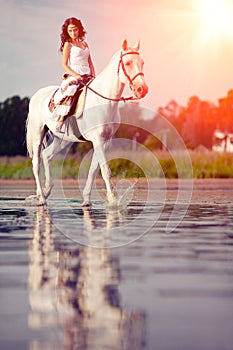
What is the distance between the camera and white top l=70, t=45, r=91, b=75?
15.0 m

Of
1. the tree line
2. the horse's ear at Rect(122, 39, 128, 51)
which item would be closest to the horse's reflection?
the horse's ear at Rect(122, 39, 128, 51)

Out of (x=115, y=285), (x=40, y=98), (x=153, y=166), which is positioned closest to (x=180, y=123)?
(x=153, y=166)

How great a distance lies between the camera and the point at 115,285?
614 centimetres

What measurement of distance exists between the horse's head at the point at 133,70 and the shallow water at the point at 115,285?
8.53 feet

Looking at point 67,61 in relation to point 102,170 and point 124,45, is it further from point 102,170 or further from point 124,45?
point 102,170

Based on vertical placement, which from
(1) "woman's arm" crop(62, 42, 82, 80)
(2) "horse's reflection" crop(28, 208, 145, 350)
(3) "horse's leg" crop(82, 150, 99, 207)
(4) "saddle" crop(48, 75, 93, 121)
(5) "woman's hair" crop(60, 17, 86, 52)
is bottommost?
(2) "horse's reflection" crop(28, 208, 145, 350)

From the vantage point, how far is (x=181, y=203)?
16469mm

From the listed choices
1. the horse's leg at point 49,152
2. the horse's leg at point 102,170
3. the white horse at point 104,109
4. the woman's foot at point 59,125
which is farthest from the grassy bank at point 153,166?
the horse's leg at point 102,170

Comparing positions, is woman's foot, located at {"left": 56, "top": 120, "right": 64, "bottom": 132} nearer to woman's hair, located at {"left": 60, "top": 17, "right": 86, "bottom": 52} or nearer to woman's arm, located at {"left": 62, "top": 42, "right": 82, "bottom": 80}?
woman's arm, located at {"left": 62, "top": 42, "right": 82, "bottom": 80}

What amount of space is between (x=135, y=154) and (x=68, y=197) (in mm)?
12765

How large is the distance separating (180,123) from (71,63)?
52.9 metres

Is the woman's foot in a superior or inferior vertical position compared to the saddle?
inferior

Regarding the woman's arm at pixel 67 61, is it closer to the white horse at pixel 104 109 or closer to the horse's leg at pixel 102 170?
the white horse at pixel 104 109

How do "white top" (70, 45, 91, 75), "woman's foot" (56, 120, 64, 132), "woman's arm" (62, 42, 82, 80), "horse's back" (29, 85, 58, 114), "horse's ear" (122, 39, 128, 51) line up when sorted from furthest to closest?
"horse's back" (29, 85, 58, 114) → "woman's foot" (56, 120, 64, 132) → "white top" (70, 45, 91, 75) → "woman's arm" (62, 42, 82, 80) → "horse's ear" (122, 39, 128, 51)
